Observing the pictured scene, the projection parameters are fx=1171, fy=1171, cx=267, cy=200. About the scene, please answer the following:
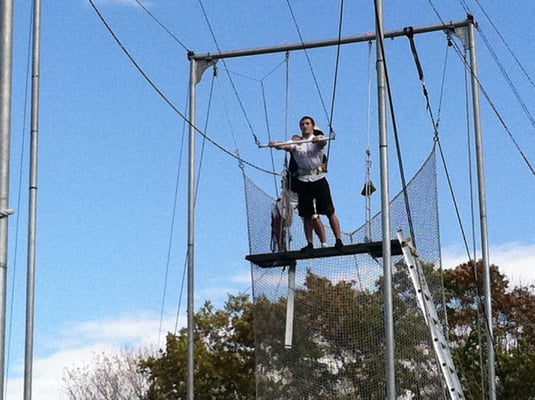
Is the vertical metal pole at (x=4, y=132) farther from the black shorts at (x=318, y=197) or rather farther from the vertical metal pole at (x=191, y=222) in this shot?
the vertical metal pole at (x=191, y=222)

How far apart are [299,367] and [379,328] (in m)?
1.20

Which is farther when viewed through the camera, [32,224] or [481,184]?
[481,184]

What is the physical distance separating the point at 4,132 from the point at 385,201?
424cm

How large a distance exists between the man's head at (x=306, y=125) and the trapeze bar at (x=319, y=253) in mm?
1252

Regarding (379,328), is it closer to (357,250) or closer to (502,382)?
(357,250)

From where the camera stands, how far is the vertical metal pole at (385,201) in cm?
997

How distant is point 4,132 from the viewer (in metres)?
7.00

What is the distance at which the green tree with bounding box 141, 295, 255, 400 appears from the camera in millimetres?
24297

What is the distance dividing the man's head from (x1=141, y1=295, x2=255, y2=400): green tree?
12197mm

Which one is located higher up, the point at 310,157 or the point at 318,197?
the point at 310,157

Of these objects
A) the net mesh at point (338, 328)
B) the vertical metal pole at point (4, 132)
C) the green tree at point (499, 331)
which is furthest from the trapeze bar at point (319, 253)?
the green tree at point (499, 331)

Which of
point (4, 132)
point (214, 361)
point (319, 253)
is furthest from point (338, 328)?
point (214, 361)

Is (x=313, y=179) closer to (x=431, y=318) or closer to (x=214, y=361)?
(x=431, y=318)

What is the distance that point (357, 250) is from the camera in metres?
12.4
